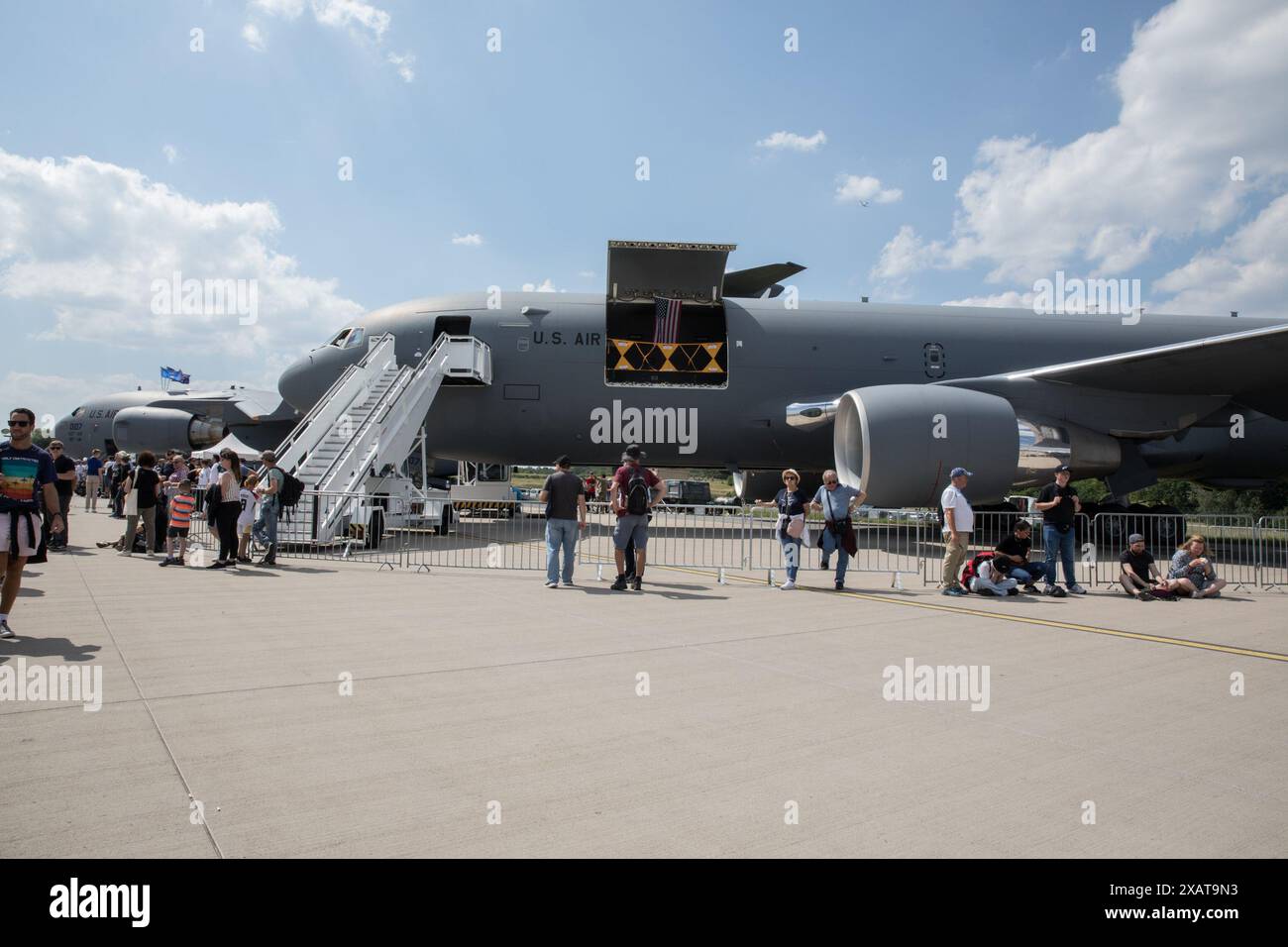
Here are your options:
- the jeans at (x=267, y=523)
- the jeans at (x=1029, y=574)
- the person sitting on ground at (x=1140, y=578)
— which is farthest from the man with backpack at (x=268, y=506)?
the person sitting on ground at (x=1140, y=578)

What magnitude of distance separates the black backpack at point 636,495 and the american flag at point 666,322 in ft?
27.2

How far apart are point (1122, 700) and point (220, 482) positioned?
10.4 m

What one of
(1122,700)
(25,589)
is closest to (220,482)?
(25,589)

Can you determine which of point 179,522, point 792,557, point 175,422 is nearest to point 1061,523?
point 792,557

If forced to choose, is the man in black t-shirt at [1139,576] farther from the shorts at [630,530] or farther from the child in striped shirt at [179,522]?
the child in striped shirt at [179,522]

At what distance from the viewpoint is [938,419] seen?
42.5 feet

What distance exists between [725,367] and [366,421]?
25.0 ft

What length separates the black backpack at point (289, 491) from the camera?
1100 centimetres

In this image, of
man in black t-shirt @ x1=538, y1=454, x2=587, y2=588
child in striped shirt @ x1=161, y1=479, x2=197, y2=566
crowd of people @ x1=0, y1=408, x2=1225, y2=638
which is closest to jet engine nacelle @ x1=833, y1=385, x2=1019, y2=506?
crowd of people @ x1=0, y1=408, x2=1225, y2=638

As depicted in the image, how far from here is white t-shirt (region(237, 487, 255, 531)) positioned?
10.7m

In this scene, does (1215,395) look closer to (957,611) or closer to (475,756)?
(957,611)

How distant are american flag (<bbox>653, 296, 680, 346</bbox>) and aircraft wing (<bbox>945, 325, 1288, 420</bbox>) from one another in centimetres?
611

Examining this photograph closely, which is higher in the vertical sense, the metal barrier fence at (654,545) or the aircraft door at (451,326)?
the aircraft door at (451,326)

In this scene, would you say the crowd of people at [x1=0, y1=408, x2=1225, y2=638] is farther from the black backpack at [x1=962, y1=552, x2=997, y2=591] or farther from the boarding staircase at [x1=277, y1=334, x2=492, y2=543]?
the boarding staircase at [x1=277, y1=334, x2=492, y2=543]
